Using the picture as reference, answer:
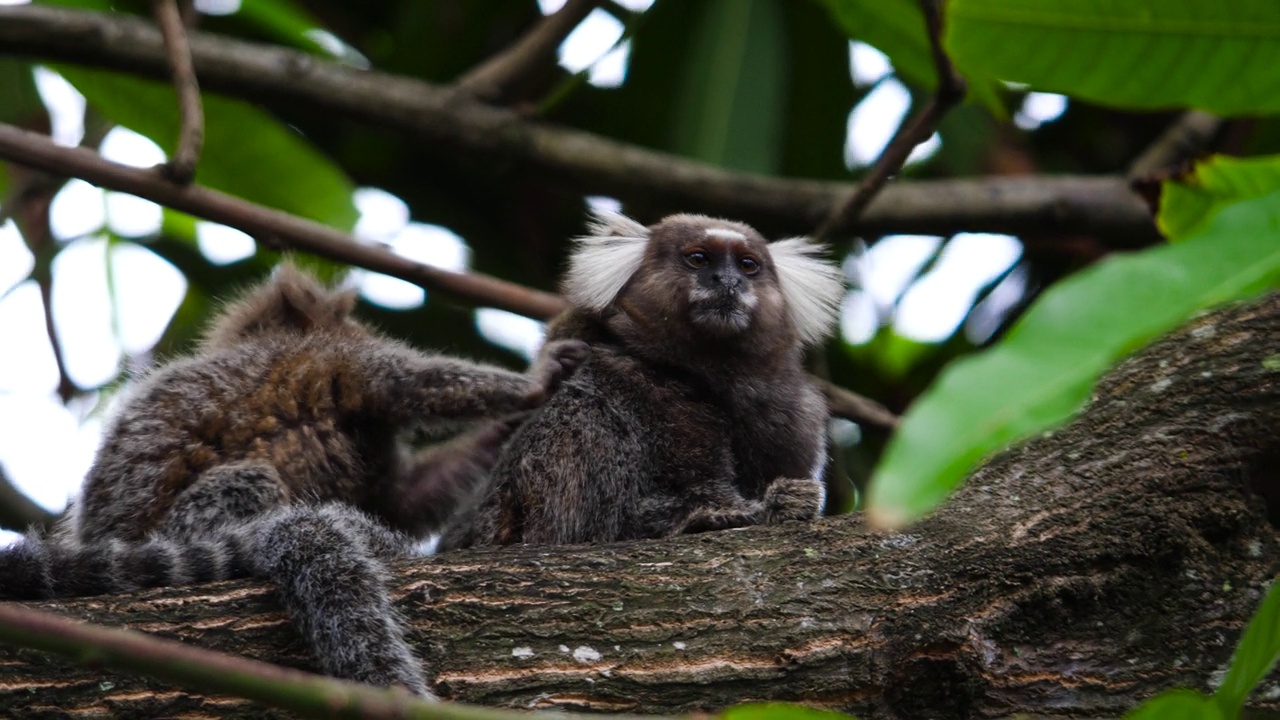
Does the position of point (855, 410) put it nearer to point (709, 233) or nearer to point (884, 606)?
point (709, 233)

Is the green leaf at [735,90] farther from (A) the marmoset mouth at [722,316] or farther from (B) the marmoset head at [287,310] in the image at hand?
(B) the marmoset head at [287,310]

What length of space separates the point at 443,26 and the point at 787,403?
360cm

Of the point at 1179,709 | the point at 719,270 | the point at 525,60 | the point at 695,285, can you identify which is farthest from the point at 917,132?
the point at 1179,709

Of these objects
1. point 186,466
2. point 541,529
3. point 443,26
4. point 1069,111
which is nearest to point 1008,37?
point 541,529

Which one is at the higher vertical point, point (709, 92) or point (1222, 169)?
point (709, 92)

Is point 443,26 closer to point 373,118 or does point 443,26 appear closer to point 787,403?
point 373,118

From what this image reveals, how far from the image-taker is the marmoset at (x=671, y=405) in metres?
4.56

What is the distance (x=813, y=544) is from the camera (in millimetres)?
3871

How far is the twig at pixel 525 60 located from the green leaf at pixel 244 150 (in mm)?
857

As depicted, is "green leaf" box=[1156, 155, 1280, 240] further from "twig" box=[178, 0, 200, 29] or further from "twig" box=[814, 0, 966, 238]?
"twig" box=[178, 0, 200, 29]

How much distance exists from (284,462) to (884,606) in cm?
226

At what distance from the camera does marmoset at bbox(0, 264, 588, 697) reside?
379 cm

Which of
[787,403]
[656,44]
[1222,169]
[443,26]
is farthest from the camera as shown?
[443,26]

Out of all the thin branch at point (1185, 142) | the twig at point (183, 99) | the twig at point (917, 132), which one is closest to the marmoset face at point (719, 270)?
the twig at point (917, 132)
